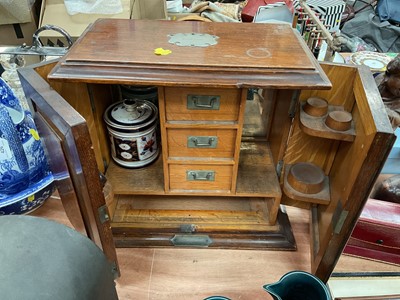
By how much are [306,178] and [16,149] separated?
69 cm

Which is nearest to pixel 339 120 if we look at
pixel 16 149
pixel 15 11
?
pixel 16 149

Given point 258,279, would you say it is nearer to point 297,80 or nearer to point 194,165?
point 194,165

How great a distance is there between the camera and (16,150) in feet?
2.50

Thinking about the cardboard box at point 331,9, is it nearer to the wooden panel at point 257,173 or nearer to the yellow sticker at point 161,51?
the wooden panel at point 257,173

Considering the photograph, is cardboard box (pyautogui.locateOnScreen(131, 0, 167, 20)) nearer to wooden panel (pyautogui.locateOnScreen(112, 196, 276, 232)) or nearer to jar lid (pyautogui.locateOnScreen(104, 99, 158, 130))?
jar lid (pyautogui.locateOnScreen(104, 99, 158, 130))

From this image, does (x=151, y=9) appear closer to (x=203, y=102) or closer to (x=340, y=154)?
(x=203, y=102)

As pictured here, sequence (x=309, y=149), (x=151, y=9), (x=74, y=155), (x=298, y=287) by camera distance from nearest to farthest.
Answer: (x=74, y=155)
(x=298, y=287)
(x=309, y=149)
(x=151, y=9)

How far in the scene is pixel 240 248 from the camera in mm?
832

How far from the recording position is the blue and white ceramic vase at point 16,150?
735mm

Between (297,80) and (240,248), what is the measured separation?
18.1 inches

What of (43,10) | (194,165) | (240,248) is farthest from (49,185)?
(43,10)

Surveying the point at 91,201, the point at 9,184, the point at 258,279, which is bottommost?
the point at 258,279

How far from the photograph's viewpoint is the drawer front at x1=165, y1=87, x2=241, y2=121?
640 mm

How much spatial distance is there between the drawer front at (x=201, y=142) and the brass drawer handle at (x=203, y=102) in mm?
59
